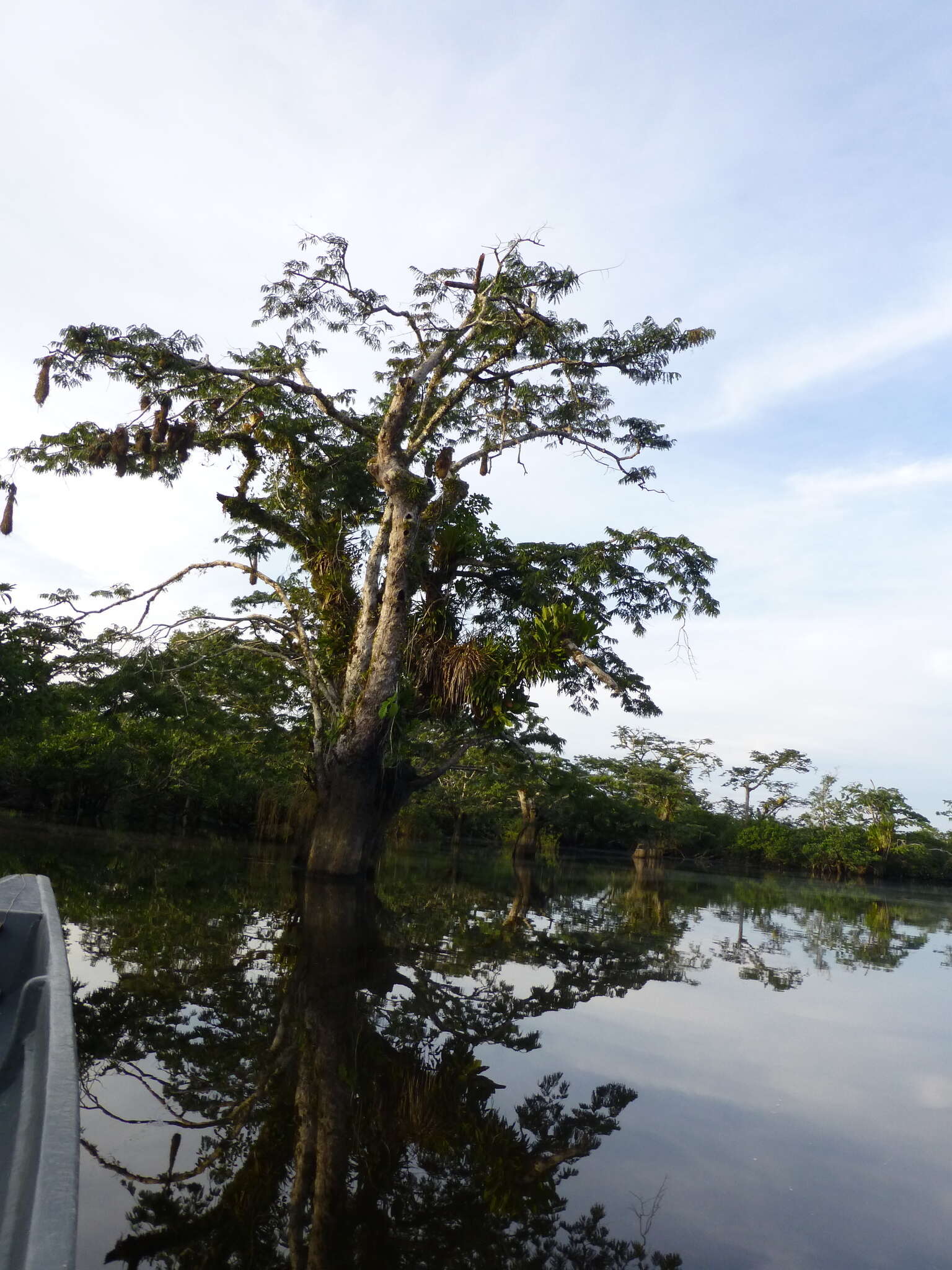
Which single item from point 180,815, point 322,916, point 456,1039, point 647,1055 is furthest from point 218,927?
point 180,815

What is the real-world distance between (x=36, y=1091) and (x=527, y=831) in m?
Result: 27.3

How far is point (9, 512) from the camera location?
31.3 feet

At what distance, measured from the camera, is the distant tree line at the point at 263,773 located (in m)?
13.6

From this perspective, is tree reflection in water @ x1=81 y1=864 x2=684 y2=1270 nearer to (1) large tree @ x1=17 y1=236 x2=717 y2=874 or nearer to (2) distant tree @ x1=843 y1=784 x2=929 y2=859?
(1) large tree @ x1=17 y1=236 x2=717 y2=874

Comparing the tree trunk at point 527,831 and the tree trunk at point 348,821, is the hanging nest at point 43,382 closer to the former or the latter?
the tree trunk at point 348,821

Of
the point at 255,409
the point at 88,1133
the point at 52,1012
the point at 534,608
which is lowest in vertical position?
the point at 88,1133

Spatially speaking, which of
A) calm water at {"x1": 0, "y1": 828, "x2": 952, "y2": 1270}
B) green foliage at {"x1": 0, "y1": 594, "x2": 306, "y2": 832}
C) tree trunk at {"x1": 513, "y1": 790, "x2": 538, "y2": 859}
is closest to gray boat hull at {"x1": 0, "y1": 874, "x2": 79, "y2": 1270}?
calm water at {"x1": 0, "y1": 828, "x2": 952, "y2": 1270}

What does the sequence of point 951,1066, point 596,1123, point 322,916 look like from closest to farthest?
point 596,1123 < point 951,1066 < point 322,916

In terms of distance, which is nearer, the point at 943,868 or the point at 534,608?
the point at 534,608

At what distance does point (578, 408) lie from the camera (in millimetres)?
13375

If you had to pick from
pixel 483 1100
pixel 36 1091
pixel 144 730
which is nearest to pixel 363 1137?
pixel 483 1100

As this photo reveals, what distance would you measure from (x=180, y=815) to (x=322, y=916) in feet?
63.2

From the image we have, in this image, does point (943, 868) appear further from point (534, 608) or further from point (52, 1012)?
point (52, 1012)

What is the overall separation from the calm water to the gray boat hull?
36 cm
